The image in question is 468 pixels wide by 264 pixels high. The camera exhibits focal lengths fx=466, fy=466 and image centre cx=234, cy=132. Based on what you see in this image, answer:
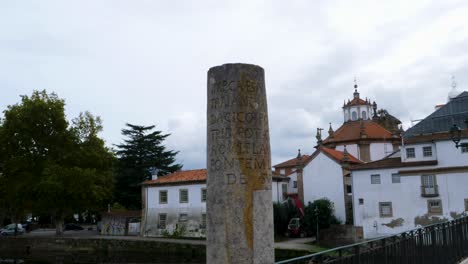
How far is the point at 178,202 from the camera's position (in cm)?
4112

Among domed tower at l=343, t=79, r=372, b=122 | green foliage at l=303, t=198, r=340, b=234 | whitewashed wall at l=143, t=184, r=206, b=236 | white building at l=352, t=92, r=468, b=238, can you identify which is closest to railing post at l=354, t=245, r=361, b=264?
white building at l=352, t=92, r=468, b=238

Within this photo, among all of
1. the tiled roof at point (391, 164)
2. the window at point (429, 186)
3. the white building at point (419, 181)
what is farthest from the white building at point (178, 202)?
the window at point (429, 186)

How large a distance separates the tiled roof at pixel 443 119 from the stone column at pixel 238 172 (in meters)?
31.7

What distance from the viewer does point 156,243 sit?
34750 millimetres

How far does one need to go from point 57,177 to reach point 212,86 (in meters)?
32.4

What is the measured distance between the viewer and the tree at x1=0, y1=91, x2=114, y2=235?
119ft

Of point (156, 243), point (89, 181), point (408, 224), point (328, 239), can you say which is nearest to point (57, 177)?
point (89, 181)

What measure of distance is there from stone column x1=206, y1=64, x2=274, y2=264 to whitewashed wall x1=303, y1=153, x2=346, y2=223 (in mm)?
34124

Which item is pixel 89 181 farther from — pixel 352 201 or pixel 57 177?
pixel 352 201

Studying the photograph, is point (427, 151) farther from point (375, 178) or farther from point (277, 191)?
point (277, 191)

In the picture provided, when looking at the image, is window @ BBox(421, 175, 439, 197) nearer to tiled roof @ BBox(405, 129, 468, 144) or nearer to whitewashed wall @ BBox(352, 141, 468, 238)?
whitewashed wall @ BBox(352, 141, 468, 238)

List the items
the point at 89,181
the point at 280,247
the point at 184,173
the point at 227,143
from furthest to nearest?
the point at 184,173 → the point at 89,181 → the point at 280,247 → the point at 227,143

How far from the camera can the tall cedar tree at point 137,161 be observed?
53812 mm

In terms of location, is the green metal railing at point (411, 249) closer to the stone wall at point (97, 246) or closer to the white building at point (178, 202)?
the stone wall at point (97, 246)
